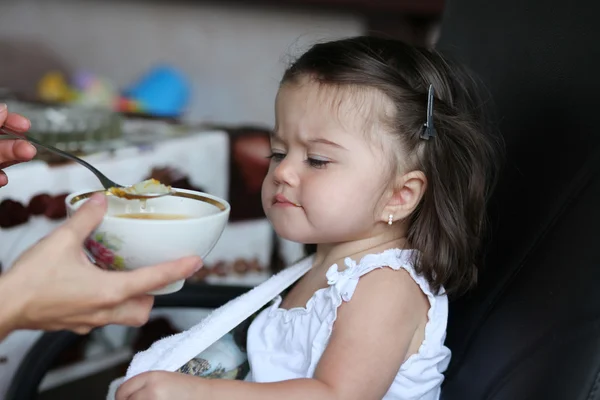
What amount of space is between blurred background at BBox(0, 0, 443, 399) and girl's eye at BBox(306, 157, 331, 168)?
22cm

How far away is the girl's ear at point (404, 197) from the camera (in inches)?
37.2

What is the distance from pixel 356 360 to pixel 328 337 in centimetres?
6

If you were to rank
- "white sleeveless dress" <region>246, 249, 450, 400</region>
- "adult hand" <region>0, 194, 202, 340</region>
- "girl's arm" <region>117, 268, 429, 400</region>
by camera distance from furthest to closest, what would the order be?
"white sleeveless dress" <region>246, 249, 450, 400</region>
"girl's arm" <region>117, 268, 429, 400</region>
"adult hand" <region>0, 194, 202, 340</region>

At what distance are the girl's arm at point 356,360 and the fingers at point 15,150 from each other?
352 millimetres

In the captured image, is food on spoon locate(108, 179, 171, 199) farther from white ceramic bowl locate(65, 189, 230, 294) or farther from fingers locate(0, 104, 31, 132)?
fingers locate(0, 104, 31, 132)

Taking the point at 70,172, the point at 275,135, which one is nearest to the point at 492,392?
the point at 275,135

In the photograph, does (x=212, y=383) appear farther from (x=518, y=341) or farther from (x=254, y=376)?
(x=518, y=341)

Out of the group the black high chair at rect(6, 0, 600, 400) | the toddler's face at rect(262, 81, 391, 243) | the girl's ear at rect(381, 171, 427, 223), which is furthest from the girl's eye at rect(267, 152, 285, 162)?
the black high chair at rect(6, 0, 600, 400)

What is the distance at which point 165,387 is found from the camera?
0.76 m

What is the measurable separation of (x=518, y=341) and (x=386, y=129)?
1.01ft

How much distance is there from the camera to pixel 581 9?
92 centimetres

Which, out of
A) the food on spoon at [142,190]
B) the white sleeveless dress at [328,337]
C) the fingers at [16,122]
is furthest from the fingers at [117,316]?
the fingers at [16,122]

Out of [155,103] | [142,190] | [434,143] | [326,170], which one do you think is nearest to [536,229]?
[434,143]

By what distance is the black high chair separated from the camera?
0.79 metres
